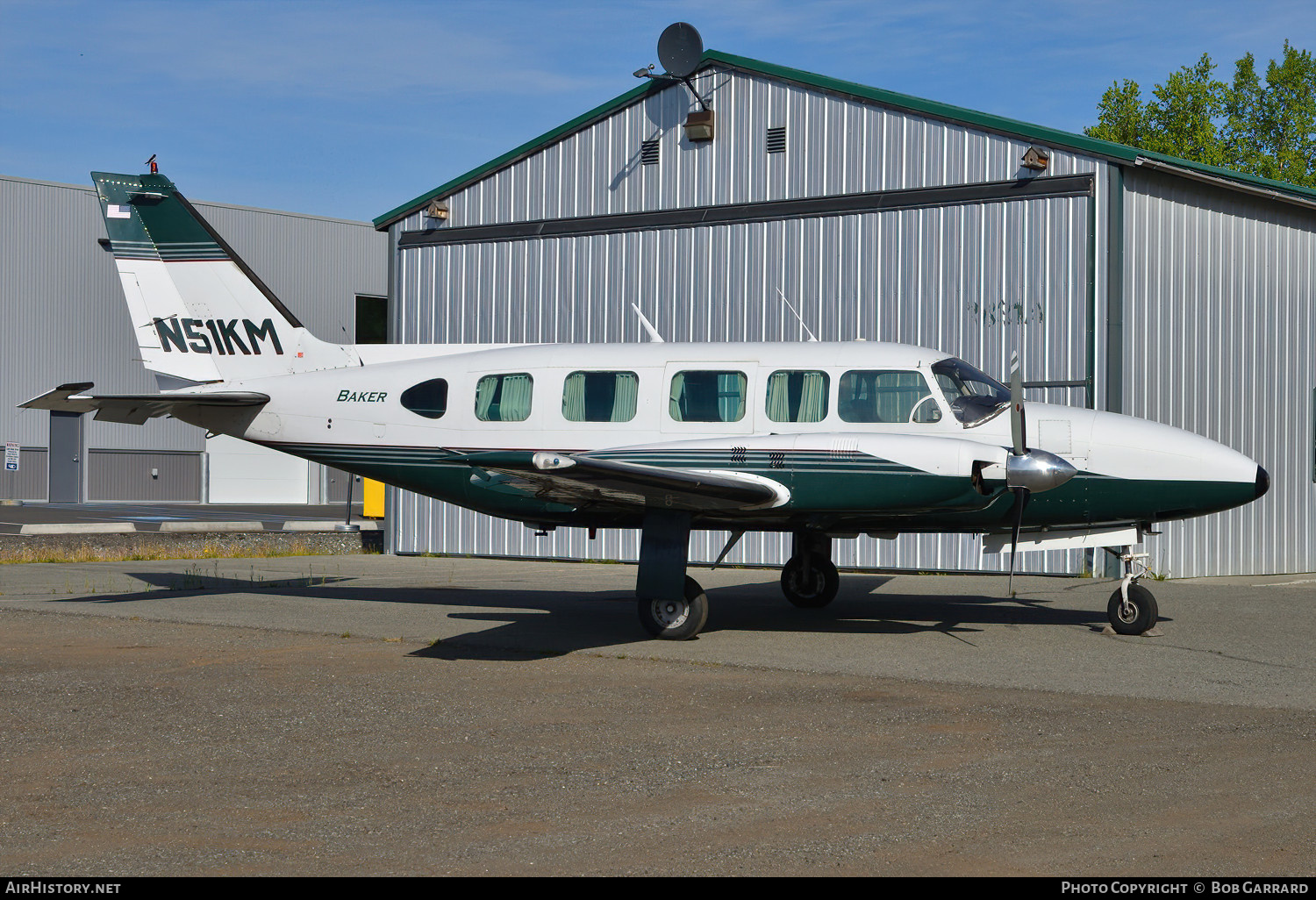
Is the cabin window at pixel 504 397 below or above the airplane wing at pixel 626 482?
above

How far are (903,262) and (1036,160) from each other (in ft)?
8.12

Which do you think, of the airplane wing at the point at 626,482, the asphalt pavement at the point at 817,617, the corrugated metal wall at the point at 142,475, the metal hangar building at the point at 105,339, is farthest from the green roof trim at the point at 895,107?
the corrugated metal wall at the point at 142,475

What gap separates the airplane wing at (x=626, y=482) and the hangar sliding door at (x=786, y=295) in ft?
26.9

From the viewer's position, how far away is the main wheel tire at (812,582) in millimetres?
14180

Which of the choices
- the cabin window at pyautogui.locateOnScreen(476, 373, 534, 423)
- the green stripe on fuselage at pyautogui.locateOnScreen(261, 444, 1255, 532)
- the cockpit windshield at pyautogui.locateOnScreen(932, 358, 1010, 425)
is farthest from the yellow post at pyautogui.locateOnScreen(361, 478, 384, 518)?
the cockpit windshield at pyautogui.locateOnScreen(932, 358, 1010, 425)

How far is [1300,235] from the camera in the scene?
20.7 metres

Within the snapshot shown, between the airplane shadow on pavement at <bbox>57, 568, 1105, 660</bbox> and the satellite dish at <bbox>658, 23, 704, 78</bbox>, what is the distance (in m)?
9.07

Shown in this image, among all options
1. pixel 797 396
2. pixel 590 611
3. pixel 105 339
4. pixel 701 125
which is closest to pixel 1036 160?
pixel 701 125

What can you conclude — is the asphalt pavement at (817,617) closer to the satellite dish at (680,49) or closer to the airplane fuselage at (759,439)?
the airplane fuselage at (759,439)

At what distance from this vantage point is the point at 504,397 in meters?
13.3

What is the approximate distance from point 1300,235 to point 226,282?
16.6 metres

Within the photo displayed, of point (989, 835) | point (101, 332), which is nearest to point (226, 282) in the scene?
point (989, 835)

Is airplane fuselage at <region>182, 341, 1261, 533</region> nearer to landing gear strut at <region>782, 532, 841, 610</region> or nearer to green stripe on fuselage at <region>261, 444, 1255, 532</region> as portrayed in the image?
green stripe on fuselage at <region>261, 444, 1255, 532</region>

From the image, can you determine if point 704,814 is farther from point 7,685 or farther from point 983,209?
point 983,209
